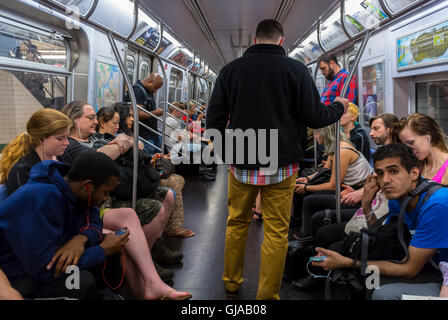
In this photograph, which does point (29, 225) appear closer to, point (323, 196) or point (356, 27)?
point (323, 196)

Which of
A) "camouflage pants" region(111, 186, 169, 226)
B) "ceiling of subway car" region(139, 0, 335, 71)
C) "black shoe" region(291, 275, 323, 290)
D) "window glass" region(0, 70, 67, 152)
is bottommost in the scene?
"black shoe" region(291, 275, 323, 290)

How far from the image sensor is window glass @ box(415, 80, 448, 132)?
136 inches

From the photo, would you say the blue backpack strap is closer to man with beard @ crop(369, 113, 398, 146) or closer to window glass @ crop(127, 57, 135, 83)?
man with beard @ crop(369, 113, 398, 146)

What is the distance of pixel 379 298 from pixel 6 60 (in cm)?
332

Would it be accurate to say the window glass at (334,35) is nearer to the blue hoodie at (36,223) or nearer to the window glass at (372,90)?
the window glass at (372,90)

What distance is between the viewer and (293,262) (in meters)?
2.47

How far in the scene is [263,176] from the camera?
204 cm

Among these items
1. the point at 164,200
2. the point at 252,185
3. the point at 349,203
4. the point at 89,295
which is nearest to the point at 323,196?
the point at 349,203

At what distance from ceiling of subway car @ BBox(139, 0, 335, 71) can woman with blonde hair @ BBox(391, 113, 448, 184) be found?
125cm

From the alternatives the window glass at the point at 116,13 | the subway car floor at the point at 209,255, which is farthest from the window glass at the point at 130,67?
the subway car floor at the point at 209,255

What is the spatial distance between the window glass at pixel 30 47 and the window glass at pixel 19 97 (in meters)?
0.16

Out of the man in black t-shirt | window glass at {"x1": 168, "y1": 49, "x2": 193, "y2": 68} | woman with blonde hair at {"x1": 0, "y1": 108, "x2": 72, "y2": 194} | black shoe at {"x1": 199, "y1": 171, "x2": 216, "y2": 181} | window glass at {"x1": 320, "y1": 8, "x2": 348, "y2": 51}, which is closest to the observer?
woman with blonde hair at {"x1": 0, "y1": 108, "x2": 72, "y2": 194}

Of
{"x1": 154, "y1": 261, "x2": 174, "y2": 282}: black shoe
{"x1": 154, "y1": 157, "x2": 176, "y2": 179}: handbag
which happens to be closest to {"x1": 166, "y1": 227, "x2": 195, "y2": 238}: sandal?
{"x1": 154, "y1": 157, "x2": 176, "y2": 179}: handbag

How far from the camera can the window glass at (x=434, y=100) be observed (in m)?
3.45
